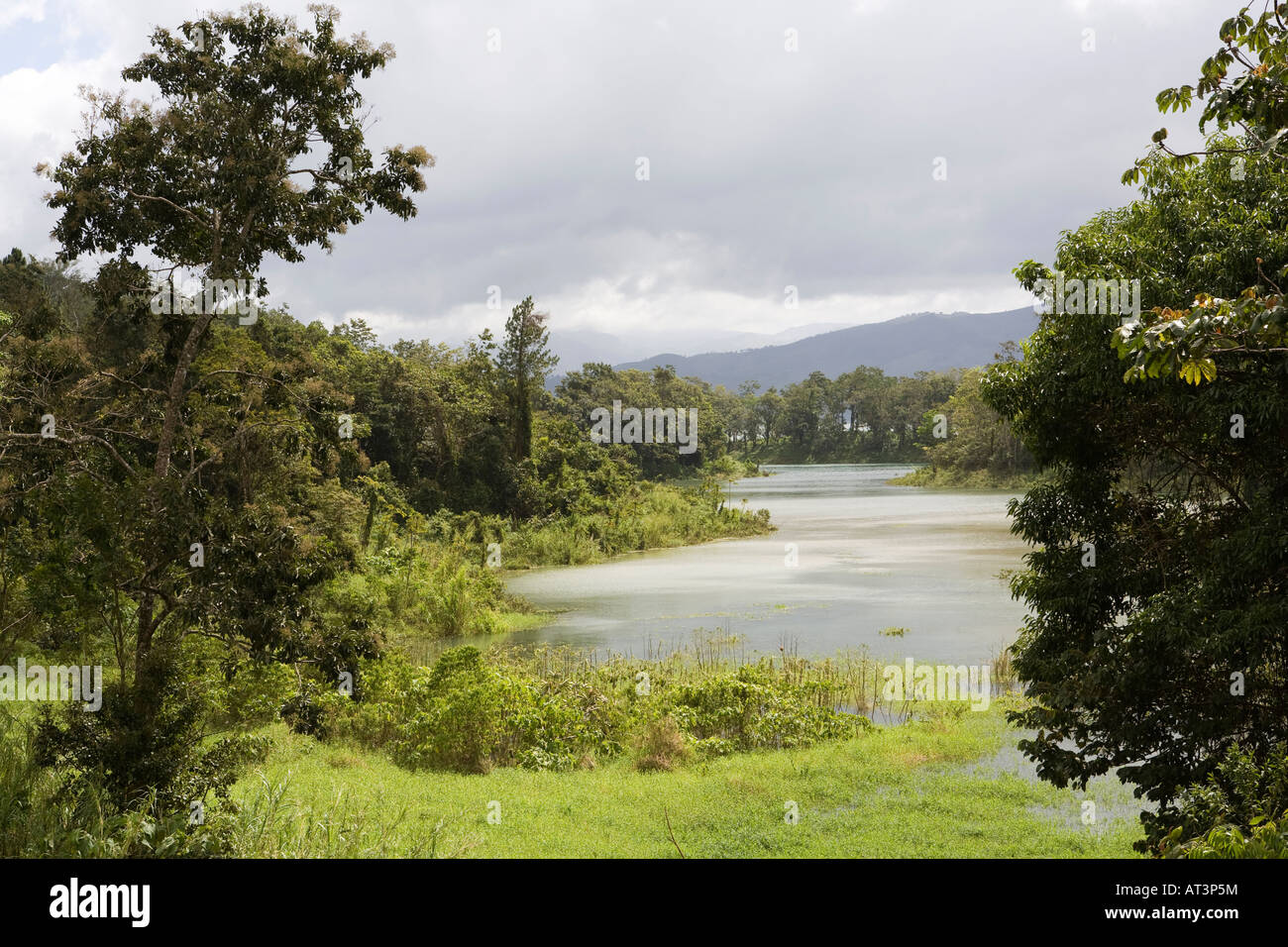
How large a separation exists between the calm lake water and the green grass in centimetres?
608

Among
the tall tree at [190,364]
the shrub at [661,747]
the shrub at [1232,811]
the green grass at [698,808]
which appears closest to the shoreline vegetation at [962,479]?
the green grass at [698,808]

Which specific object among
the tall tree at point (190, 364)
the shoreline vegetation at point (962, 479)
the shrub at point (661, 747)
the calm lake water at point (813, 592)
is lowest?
the calm lake water at point (813, 592)

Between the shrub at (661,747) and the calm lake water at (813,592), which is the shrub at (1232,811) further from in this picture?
the calm lake water at (813,592)

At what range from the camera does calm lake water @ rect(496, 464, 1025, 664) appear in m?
18.0

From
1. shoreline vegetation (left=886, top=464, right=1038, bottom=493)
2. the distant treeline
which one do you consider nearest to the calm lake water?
shoreline vegetation (left=886, top=464, right=1038, bottom=493)

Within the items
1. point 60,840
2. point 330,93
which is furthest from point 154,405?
point 60,840

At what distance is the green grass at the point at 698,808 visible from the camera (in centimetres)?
705

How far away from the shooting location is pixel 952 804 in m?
8.98

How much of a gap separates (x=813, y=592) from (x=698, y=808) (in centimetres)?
1549

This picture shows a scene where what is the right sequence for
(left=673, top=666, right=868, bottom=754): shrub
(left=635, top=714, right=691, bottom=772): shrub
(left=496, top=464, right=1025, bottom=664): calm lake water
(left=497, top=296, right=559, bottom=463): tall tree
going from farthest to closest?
(left=497, top=296, right=559, bottom=463): tall tree, (left=496, top=464, right=1025, bottom=664): calm lake water, (left=673, top=666, right=868, bottom=754): shrub, (left=635, top=714, right=691, bottom=772): shrub

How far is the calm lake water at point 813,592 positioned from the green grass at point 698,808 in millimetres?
6085

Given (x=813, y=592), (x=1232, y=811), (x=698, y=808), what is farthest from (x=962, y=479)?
(x=1232, y=811)

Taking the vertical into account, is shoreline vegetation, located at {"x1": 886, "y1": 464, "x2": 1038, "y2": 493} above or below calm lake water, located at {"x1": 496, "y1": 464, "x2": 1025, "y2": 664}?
above

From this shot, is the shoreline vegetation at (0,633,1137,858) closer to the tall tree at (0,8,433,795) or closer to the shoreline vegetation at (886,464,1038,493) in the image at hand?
the tall tree at (0,8,433,795)
